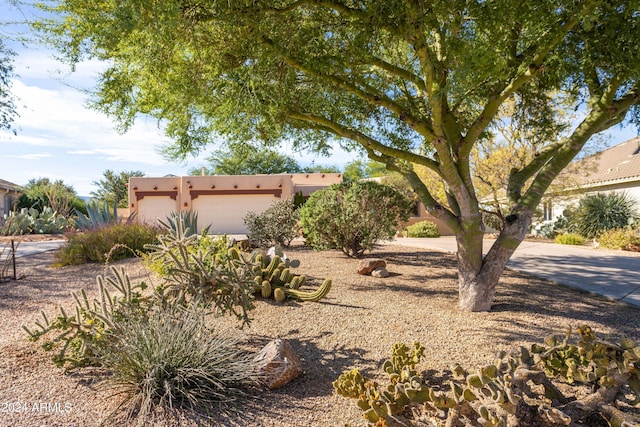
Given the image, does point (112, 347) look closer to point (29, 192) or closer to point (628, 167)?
point (628, 167)

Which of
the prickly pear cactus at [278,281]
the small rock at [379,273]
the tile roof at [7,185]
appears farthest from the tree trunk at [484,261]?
the tile roof at [7,185]

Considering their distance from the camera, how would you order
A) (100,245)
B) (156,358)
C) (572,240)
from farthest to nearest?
(572,240)
(100,245)
(156,358)

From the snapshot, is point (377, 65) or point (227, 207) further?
point (227, 207)

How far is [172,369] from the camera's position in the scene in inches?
155

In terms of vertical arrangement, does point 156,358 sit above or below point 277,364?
above

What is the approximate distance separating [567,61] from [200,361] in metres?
6.08

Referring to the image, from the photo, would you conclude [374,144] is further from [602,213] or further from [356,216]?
[602,213]

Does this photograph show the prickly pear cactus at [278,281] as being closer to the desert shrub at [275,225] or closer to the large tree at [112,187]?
the desert shrub at [275,225]

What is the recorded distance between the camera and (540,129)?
27.7ft

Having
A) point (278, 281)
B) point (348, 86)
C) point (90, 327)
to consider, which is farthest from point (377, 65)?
point (90, 327)

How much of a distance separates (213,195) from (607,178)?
23.0m

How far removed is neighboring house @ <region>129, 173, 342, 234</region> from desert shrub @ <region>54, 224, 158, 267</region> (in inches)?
676

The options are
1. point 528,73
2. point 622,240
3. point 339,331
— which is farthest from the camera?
point 622,240

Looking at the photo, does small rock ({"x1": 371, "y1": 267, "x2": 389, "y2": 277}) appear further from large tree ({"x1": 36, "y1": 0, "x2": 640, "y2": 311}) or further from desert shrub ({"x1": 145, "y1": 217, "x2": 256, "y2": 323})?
desert shrub ({"x1": 145, "y1": 217, "x2": 256, "y2": 323})
